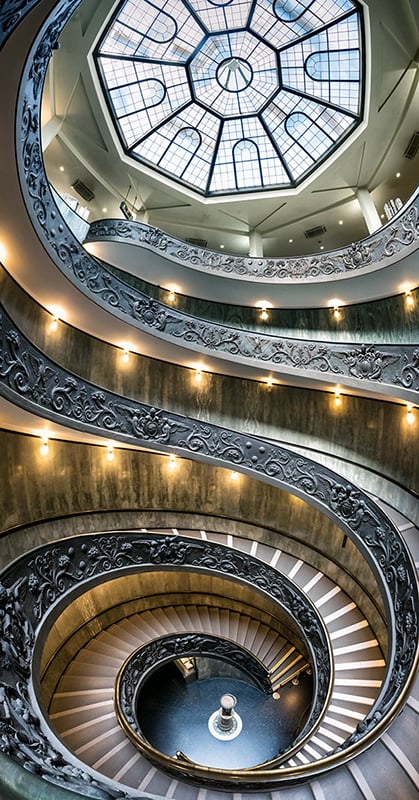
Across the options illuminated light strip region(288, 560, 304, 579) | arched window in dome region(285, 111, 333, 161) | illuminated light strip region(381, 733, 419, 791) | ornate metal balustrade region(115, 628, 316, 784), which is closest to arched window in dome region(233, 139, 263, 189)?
arched window in dome region(285, 111, 333, 161)

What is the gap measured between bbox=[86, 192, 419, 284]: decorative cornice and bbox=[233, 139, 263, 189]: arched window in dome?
5411 millimetres

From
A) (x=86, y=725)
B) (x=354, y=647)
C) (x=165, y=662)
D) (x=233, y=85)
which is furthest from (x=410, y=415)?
(x=233, y=85)

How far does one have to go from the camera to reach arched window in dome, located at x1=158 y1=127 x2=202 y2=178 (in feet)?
53.3

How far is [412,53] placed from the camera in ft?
40.3

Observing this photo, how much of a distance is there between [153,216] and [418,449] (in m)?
16.0

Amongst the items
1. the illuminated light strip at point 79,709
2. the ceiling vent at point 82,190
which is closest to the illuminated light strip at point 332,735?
the illuminated light strip at point 79,709

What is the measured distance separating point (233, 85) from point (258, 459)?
15924mm

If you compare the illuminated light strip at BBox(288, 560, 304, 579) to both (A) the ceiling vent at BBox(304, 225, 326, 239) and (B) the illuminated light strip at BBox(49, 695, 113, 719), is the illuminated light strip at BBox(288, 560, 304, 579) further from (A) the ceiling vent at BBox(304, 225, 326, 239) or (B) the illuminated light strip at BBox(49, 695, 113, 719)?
(A) the ceiling vent at BBox(304, 225, 326, 239)

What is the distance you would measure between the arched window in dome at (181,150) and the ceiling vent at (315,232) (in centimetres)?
668

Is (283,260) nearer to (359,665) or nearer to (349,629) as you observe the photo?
(349,629)

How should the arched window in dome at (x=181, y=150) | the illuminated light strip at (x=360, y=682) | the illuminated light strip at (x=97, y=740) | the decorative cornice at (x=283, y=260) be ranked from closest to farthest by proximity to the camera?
the illuminated light strip at (x=97, y=740) < the illuminated light strip at (x=360, y=682) < the decorative cornice at (x=283, y=260) < the arched window in dome at (x=181, y=150)

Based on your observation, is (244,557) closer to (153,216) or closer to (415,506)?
(415,506)

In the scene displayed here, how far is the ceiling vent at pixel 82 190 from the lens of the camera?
52.1ft

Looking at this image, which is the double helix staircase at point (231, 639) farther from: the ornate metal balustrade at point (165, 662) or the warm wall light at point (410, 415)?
the warm wall light at point (410, 415)
